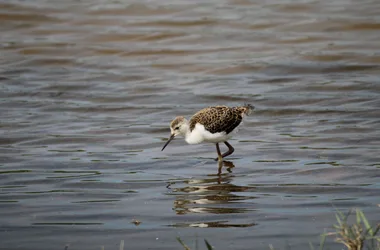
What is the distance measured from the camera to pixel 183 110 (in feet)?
45.7

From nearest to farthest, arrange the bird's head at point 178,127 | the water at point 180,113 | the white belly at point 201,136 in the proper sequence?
1. the water at point 180,113
2. the white belly at point 201,136
3. the bird's head at point 178,127

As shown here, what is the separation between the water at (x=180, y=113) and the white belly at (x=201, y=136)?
305 millimetres

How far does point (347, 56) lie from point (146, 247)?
10.8 metres

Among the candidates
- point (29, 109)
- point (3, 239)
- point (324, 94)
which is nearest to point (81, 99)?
point (29, 109)

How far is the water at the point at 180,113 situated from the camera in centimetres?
798

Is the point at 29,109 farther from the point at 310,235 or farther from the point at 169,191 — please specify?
the point at 310,235

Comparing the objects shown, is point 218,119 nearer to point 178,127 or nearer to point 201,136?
point 201,136

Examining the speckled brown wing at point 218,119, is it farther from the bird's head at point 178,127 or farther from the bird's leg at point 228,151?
the bird's leg at point 228,151

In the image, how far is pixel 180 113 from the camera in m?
13.8

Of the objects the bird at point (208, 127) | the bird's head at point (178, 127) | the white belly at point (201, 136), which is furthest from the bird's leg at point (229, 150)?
the bird's head at point (178, 127)

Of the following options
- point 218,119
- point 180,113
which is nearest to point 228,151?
point 218,119

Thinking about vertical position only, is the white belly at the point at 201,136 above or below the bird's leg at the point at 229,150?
above

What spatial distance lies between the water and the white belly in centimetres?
30

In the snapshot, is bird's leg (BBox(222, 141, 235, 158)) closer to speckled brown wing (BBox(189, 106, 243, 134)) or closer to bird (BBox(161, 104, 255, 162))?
bird (BBox(161, 104, 255, 162))
